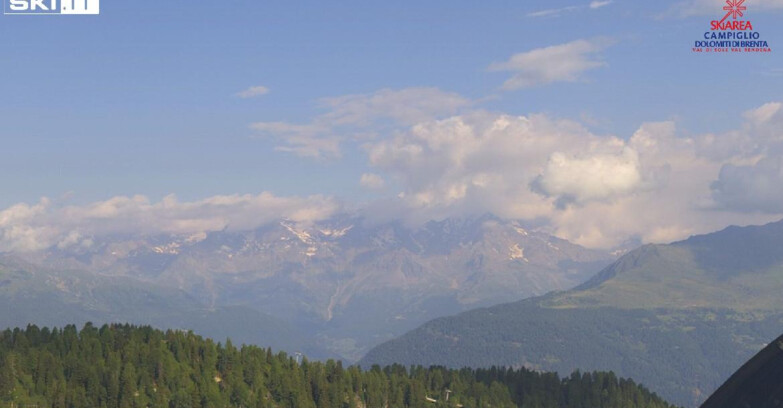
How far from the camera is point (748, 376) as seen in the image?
430 feet

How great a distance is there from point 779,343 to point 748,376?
7033 millimetres

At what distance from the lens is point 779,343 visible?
126750 mm

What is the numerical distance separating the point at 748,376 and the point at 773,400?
725 cm

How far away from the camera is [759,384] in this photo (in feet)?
420

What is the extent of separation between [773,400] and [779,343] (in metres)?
7.45

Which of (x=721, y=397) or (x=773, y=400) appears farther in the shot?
(x=721, y=397)

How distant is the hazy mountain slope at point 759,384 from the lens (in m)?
126

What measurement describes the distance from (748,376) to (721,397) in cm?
547

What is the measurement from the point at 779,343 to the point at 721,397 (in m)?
12.5

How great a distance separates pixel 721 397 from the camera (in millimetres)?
134625

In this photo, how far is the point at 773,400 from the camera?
124m

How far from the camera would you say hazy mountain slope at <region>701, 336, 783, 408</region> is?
412ft
